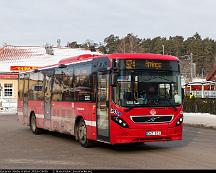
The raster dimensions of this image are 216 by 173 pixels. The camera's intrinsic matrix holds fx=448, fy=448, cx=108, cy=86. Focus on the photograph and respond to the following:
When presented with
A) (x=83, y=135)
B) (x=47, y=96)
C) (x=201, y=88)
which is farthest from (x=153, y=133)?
(x=201, y=88)

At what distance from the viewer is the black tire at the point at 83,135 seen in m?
14.0

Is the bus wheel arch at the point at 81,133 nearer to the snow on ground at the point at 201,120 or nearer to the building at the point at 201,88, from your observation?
the snow on ground at the point at 201,120

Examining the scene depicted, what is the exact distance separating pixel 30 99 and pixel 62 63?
4.36m

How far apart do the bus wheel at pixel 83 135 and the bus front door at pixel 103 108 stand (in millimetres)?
1004

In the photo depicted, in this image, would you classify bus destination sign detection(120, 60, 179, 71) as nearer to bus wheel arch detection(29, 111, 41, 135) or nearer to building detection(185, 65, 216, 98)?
bus wheel arch detection(29, 111, 41, 135)

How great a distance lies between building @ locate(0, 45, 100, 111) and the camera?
53.2m

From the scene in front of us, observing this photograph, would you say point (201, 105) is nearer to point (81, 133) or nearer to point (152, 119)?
point (81, 133)

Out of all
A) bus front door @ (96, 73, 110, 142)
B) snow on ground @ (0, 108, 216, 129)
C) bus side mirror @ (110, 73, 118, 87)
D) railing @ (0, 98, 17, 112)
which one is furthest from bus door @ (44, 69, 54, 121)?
railing @ (0, 98, 17, 112)

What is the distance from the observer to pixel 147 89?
41.2 ft

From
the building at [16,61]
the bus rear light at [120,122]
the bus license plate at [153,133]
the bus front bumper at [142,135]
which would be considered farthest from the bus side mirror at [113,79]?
the building at [16,61]

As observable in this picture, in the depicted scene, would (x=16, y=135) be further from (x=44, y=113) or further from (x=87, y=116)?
(x=87, y=116)

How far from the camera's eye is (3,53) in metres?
61.3

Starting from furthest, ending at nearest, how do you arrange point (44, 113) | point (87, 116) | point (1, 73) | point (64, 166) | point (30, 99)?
1. point (1, 73)
2. point (30, 99)
3. point (44, 113)
4. point (87, 116)
5. point (64, 166)

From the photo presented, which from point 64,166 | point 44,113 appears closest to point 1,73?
point 44,113
